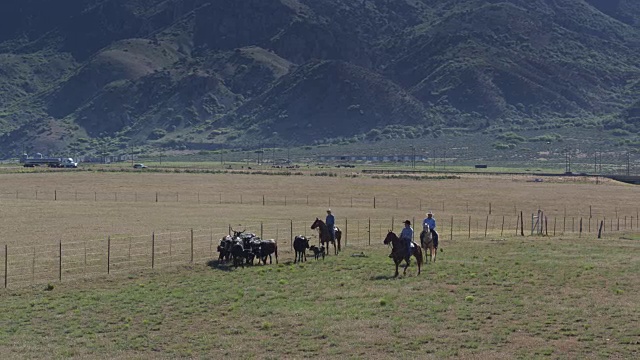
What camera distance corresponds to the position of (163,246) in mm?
51312

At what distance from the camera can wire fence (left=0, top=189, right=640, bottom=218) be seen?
89.8 meters

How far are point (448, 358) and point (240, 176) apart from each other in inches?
4864

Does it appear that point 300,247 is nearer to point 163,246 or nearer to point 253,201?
point 163,246

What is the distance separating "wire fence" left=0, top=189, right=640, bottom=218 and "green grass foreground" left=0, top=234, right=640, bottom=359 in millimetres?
45104

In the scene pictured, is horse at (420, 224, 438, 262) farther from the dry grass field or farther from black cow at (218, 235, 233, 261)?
black cow at (218, 235, 233, 261)

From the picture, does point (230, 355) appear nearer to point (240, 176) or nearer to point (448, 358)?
point (448, 358)

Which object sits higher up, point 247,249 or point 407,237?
point 407,237

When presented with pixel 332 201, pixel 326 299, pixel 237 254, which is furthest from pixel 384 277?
pixel 332 201

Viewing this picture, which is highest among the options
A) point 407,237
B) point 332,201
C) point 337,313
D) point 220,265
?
point 407,237

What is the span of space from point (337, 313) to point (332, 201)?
64.6 m

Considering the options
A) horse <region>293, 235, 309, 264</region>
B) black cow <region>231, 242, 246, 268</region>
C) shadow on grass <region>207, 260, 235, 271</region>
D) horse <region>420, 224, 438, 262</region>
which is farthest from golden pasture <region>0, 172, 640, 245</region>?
horse <region>420, 224, 438, 262</region>

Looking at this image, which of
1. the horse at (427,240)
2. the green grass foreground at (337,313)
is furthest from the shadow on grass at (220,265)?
the horse at (427,240)

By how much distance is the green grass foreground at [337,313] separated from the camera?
2847 cm

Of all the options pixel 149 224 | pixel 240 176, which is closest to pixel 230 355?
pixel 149 224
